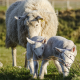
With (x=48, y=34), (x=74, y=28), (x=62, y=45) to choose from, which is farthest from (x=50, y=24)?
(x=74, y=28)

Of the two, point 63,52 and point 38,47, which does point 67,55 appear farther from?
point 38,47

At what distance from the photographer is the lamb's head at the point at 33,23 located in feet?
16.6

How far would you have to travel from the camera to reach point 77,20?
21672mm

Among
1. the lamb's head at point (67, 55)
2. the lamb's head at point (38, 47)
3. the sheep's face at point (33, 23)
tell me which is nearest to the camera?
the lamb's head at point (67, 55)

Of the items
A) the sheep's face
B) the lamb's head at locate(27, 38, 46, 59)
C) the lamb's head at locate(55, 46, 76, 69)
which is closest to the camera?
the lamb's head at locate(55, 46, 76, 69)

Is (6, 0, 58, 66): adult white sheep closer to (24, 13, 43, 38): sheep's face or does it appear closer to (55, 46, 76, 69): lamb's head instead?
(24, 13, 43, 38): sheep's face

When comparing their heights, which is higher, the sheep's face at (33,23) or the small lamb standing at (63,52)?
the sheep's face at (33,23)

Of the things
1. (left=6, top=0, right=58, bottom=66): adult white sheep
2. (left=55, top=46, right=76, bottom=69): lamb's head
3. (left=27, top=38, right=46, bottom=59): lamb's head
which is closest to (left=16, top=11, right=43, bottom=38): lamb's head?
(left=6, top=0, right=58, bottom=66): adult white sheep

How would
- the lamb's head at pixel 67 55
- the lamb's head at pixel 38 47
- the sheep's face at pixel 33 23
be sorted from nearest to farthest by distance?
the lamb's head at pixel 67 55 < the lamb's head at pixel 38 47 < the sheep's face at pixel 33 23

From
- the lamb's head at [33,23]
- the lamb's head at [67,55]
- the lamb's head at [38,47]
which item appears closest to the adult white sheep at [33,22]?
the lamb's head at [33,23]

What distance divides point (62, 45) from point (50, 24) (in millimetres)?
2493

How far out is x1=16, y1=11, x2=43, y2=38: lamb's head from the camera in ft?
16.6

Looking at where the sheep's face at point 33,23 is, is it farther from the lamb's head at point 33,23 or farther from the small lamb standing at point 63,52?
the small lamb standing at point 63,52

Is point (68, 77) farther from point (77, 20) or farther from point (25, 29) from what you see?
point (77, 20)
